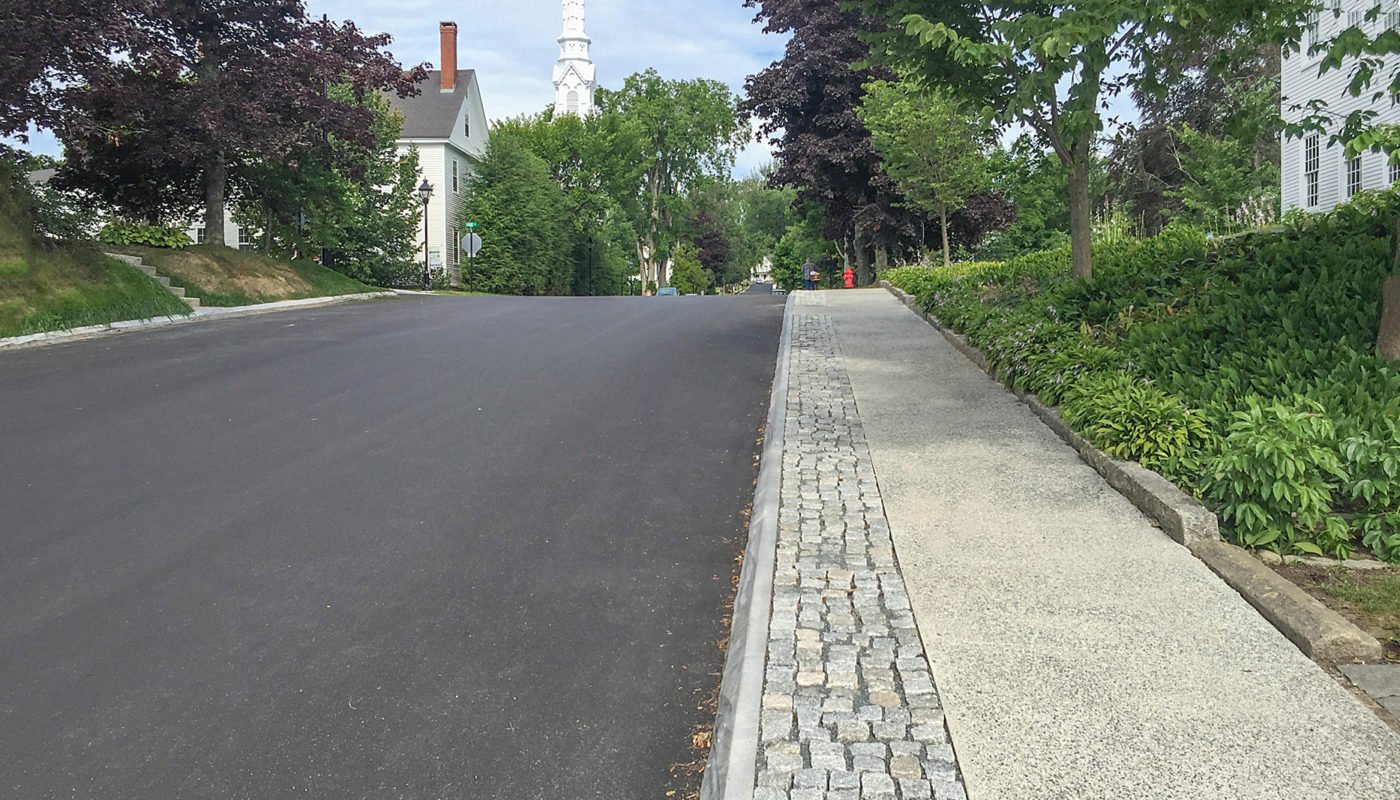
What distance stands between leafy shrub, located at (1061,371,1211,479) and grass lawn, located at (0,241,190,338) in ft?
45.8

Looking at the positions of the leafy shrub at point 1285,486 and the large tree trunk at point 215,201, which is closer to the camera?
the leafy shrub at point 1285,486

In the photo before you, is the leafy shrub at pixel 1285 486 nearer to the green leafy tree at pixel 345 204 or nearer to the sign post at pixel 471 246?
the green leafy tree at pixel 345 204

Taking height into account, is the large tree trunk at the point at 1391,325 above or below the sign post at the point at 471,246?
below

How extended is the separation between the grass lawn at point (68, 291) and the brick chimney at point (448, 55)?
3377cm

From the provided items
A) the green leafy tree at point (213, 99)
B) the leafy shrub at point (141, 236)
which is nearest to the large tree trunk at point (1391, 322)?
the green leafy tree at point (213, 99)

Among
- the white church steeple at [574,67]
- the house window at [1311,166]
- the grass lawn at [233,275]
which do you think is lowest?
the grass lawn at [233,275]

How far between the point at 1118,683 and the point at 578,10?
388ft

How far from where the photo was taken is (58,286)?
15.8m

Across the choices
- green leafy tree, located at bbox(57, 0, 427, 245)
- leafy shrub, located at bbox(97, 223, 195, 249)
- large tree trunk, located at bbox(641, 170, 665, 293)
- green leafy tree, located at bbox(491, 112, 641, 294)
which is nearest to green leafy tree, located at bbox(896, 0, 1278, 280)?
green leafy tree, located at bbox(57, 0, 427, 245)

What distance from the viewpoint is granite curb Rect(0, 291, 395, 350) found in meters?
14.0

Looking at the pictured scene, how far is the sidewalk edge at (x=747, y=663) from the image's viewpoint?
3.16 metres

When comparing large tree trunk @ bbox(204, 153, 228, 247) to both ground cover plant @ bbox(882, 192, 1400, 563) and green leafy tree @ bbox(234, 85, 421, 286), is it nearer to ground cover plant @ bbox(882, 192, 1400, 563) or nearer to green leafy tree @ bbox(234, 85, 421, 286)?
green leafy tree @ bbox(234, 85, 421, 286)

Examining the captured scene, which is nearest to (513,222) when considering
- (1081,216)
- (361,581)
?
(1081,216)

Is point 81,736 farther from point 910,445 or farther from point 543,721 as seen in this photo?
point 910,445
